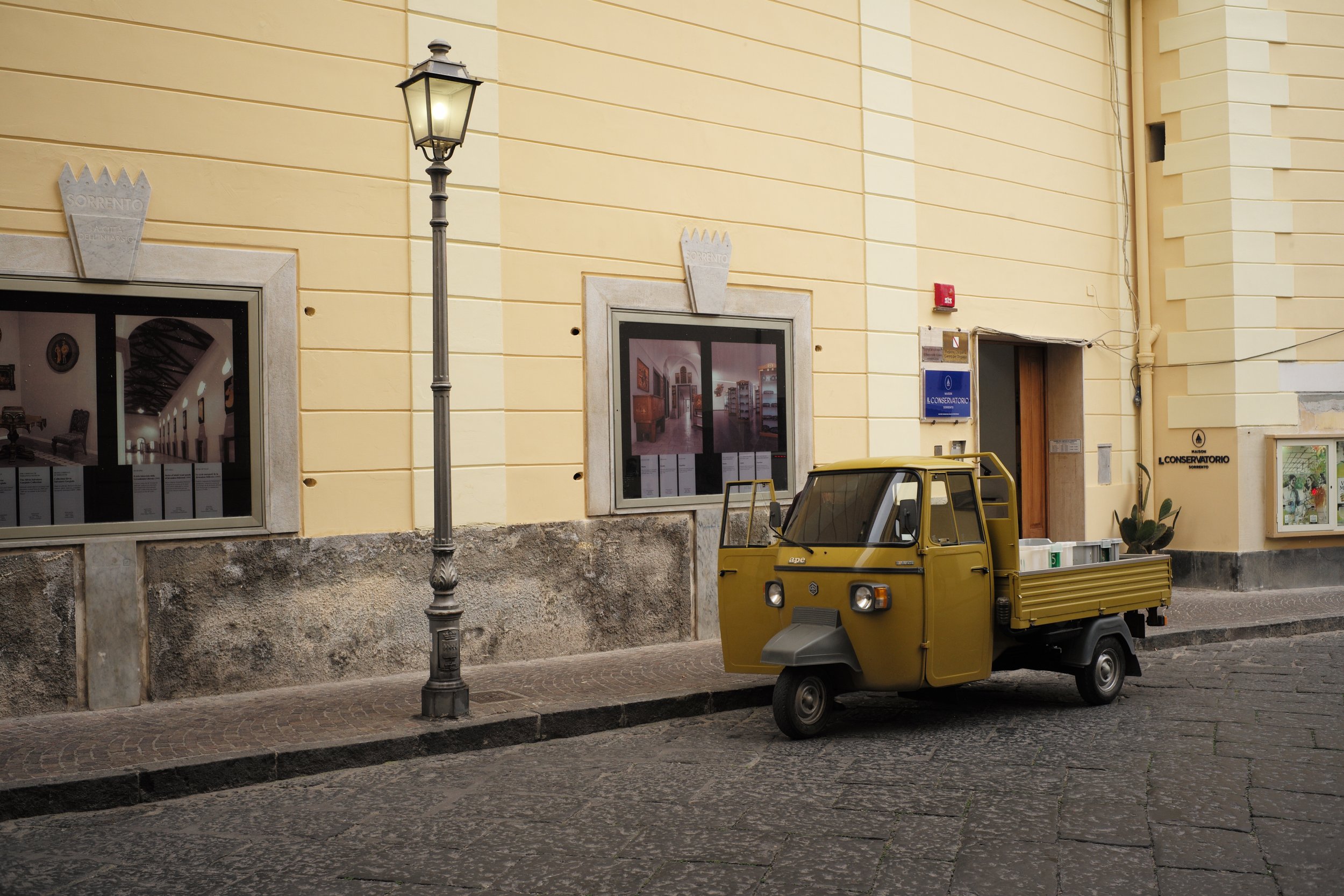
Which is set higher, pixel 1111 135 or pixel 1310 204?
pixel 1111 135

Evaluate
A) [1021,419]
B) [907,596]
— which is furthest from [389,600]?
[1021,419]

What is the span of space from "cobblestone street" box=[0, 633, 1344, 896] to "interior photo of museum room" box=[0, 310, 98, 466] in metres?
2.81

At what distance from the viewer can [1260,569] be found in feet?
44.0

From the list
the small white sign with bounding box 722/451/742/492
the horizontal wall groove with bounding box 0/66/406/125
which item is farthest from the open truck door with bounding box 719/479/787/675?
the horizontal wall groove with bounding box 0/66/406/125

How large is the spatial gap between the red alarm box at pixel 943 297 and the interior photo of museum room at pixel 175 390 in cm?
702

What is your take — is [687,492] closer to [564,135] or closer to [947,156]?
[564,135]

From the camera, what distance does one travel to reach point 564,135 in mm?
9727

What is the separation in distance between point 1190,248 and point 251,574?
11.0 m

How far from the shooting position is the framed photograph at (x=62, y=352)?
25.0ft

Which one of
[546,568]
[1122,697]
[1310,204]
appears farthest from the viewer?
[1310,204]

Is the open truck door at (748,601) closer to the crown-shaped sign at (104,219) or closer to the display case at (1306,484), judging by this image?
the crown-shaped sign at (104,219)

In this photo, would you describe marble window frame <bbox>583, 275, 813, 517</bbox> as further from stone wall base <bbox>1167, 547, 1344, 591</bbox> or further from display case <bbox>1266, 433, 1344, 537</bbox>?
display case <bbox>1266, 433, 1344, 537</bbox>

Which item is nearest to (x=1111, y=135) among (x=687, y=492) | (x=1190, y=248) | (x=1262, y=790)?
(x=1190, y=248)

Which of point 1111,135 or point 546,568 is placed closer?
point 546,568
